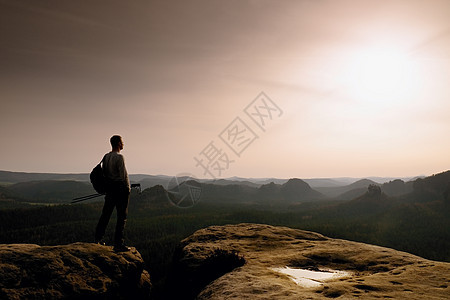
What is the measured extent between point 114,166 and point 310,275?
26.3 ft

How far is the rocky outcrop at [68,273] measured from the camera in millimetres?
6547

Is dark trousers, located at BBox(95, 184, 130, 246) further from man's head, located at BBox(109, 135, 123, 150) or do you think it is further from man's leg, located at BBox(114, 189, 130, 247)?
man's head, located at BBox(109, 135, 123, 150)

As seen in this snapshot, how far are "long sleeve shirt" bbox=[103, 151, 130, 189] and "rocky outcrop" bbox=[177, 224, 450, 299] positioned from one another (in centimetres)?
460

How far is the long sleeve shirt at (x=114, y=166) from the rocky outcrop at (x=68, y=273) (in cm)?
280

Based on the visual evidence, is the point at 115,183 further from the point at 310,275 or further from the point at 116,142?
the point at 310,275

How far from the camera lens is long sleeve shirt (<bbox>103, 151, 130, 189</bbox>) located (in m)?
8.98

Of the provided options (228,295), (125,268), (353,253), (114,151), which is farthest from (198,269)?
(353,253)

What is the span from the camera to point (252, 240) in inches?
519

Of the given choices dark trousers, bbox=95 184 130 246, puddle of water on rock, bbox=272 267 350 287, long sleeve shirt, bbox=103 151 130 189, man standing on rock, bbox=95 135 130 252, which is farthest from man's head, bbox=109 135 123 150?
puddle of water on rock, bbox=272 267 350 287

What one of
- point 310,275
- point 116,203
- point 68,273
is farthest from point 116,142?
point 310,275

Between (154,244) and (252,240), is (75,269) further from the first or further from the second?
(154,244)

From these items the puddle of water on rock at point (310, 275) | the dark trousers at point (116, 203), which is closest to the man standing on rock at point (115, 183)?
the dark trousers at point (116, 203)

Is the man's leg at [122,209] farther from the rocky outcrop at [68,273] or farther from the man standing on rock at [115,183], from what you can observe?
the rocky outcrop at [68,273]

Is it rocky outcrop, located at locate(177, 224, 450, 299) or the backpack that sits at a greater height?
the backpack
